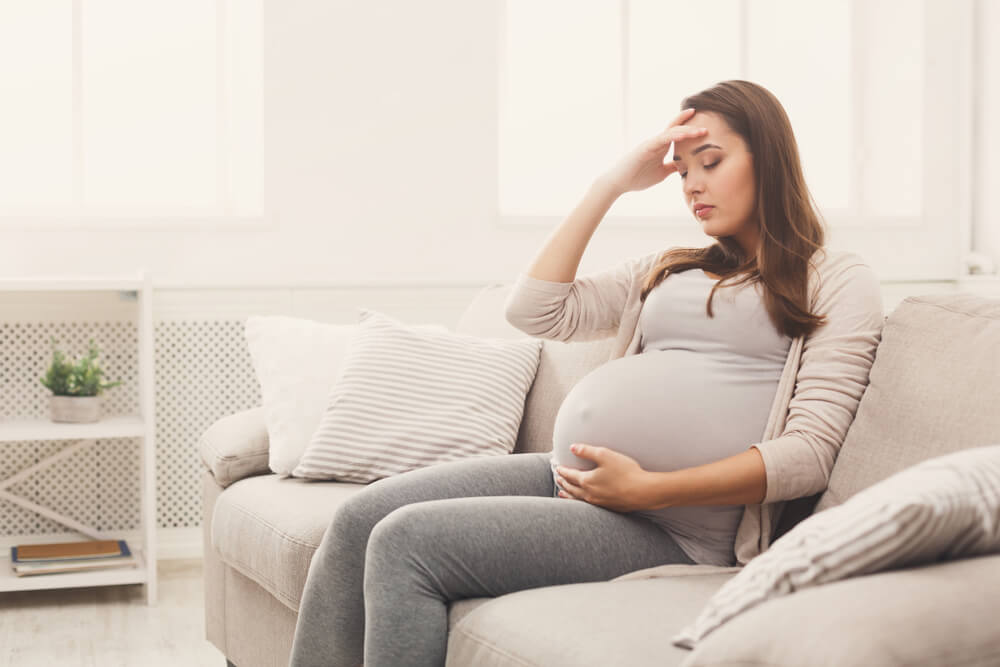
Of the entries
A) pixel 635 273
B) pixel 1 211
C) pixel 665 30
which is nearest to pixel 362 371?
pixel 635 273

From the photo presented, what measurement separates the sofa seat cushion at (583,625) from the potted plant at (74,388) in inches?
78.3

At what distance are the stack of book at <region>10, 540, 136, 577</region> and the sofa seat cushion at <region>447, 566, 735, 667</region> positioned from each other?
193 cm

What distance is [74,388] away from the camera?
300 cm

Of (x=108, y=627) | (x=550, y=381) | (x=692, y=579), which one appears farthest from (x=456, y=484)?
(x=108, y=627)

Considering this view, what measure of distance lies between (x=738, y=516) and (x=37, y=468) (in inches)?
91.5

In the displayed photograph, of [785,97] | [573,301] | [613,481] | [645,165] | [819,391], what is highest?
[785,97]

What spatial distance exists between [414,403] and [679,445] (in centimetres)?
80

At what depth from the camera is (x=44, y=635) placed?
2.63 meters

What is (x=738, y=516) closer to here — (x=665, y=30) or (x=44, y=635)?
(x=44, y=635)

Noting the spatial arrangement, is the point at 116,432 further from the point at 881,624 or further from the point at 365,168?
the point at 881,624

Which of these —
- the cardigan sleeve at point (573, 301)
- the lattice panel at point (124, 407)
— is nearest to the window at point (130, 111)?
the lattice panel at point (124, 407)

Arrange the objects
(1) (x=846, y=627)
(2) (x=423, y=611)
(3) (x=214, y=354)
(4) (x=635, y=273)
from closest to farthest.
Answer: (1) (x=846, y=627), (2) (x=423, y=611), (4) (x=635, y=273), (3) (x=214, y=354)

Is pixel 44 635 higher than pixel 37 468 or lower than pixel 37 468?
lower

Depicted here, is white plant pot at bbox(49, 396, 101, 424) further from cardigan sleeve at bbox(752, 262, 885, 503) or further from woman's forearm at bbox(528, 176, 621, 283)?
cardigan sleeve at bbox(752, 262, 885, 503)
